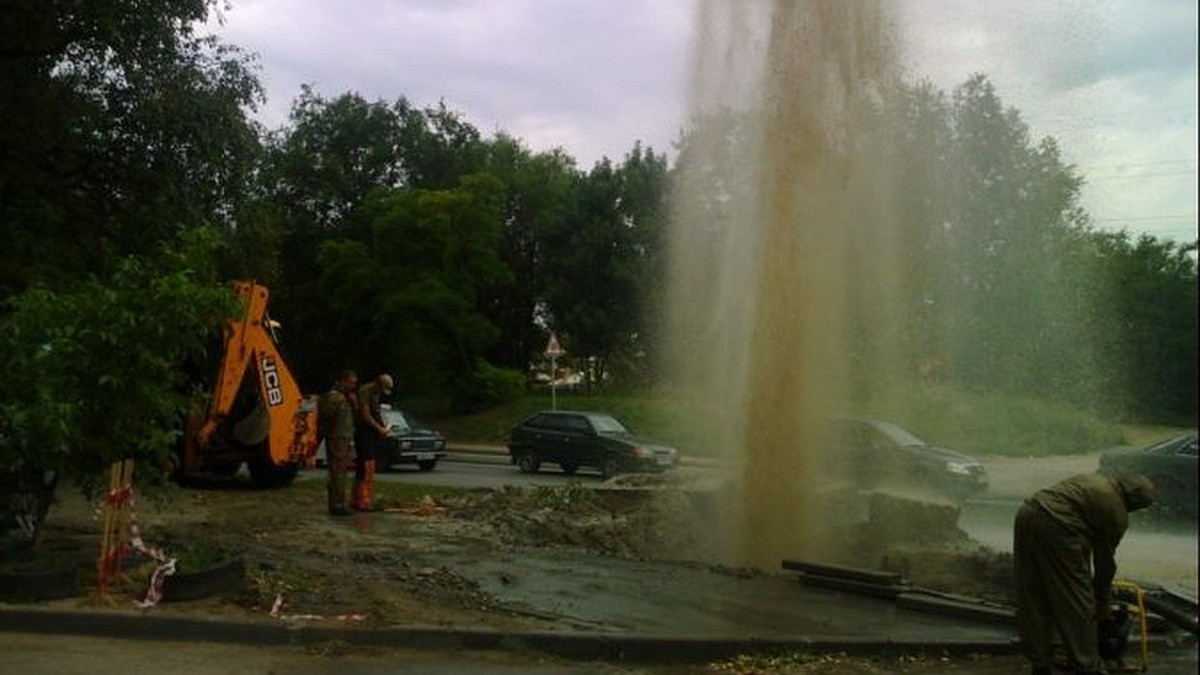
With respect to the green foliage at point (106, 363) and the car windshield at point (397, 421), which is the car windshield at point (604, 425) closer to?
the car windshield at point (397, 421)

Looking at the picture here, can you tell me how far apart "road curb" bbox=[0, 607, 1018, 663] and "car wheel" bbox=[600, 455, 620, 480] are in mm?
18858

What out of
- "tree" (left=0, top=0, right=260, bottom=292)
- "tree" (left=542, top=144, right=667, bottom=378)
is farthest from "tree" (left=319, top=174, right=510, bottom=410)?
"tree" (left=0, top=0, right=260, bottom=292)

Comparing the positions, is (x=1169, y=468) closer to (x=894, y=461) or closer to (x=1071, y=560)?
(x=1071, y=560)

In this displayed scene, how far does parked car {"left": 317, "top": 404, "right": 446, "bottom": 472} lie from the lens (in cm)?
2748

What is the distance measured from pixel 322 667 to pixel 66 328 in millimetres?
3652

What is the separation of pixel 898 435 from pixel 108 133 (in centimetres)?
1371

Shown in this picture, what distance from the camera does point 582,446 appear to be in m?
27.8

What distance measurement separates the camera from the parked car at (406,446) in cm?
2748

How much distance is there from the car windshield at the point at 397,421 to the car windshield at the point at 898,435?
14845 millimetres

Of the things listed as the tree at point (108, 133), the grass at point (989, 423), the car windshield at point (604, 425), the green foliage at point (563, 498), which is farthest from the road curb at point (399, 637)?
the car windshield at point (604, 425)

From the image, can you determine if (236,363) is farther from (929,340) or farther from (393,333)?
(393,333)

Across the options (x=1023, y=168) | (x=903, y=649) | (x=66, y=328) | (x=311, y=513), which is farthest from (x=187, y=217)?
(x=903, y=649)

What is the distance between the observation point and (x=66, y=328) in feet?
29.5

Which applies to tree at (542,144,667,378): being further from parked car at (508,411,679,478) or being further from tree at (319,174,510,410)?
parked car at (508,411,679,478)
